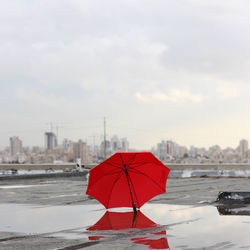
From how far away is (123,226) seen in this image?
12234 millimetres

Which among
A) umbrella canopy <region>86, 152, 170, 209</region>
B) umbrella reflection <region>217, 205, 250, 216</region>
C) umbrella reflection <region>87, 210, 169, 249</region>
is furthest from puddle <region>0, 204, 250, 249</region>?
umbrella canopy <region>86, 152, 170, 209</region>

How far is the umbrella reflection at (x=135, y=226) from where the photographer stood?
32.6ft

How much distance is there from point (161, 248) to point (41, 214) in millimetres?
6632

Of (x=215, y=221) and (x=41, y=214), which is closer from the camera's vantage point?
(x=215, y=221)

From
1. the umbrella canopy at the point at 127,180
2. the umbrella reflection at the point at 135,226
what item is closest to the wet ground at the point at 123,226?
→ the umbrella reflection at the point at 135,226

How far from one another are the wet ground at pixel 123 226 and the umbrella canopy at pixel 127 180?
534 mm

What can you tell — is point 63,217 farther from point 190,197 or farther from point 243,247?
point 190,197

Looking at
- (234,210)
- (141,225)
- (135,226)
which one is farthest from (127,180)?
(234,210)

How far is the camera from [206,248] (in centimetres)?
922

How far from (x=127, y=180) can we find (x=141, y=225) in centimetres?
151

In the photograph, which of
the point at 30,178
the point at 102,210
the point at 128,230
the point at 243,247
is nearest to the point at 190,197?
the point at 102,210

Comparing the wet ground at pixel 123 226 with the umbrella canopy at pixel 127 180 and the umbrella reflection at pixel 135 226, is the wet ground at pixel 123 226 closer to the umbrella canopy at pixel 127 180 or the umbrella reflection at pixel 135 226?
the umbrella reflection at pixel 135 226

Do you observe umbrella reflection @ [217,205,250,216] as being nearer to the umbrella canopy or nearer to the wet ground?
the wet ground

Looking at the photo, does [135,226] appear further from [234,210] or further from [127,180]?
[234,210]
